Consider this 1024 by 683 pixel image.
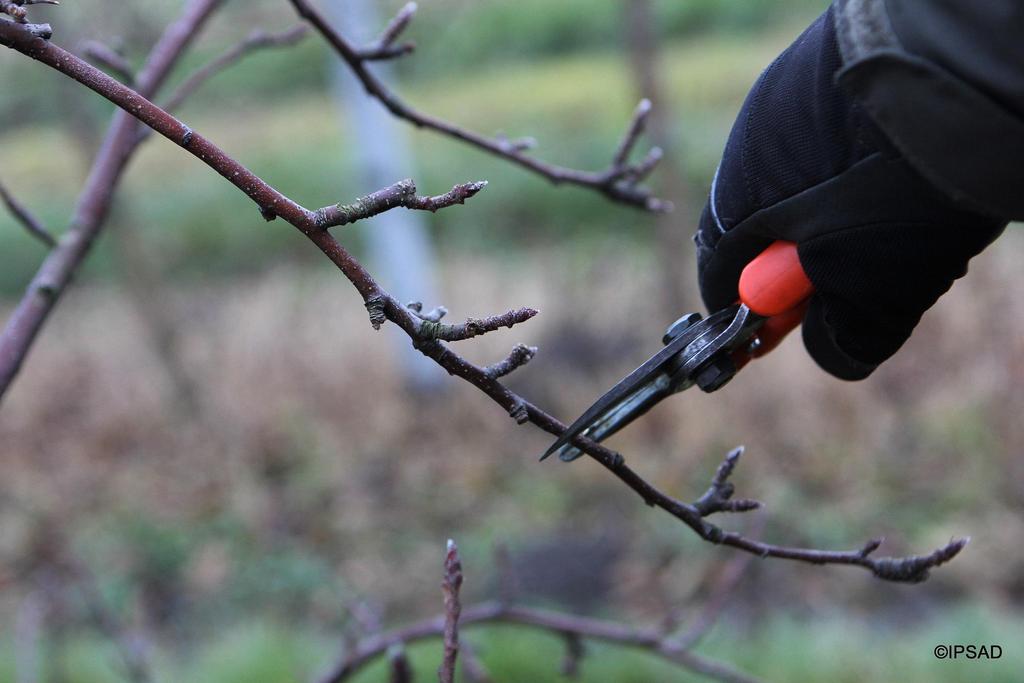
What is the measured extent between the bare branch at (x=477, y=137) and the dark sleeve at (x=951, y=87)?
0.75m

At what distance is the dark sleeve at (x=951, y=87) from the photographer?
33.7 inches

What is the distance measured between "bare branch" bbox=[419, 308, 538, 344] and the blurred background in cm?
149

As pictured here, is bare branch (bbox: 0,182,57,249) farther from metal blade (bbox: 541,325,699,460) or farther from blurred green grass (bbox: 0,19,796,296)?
blurred green grass (bbox: 0,19,796,296)

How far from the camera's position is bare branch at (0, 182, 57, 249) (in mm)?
1525

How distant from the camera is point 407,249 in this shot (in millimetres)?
6496

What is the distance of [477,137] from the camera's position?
1.71 m

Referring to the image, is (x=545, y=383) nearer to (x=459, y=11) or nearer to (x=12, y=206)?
(x=12, y=206)

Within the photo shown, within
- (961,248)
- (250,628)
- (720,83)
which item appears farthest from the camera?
(720,83)

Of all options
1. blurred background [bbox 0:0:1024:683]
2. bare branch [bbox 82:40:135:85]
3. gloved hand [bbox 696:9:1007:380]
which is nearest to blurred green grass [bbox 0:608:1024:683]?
blurred background [bbox 0:0:1024:683]

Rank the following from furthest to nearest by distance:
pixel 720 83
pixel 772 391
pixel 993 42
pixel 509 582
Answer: pixel 720 83 < pixel 772 391 < pixel 509 582 < pixel 993 42

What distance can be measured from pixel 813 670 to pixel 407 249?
153 inches

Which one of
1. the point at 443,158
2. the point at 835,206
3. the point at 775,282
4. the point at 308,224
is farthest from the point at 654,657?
the point at 443,158

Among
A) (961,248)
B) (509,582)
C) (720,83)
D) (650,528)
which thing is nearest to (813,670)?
(650,528)

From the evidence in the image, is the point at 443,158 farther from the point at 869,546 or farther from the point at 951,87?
the point at 951,87
